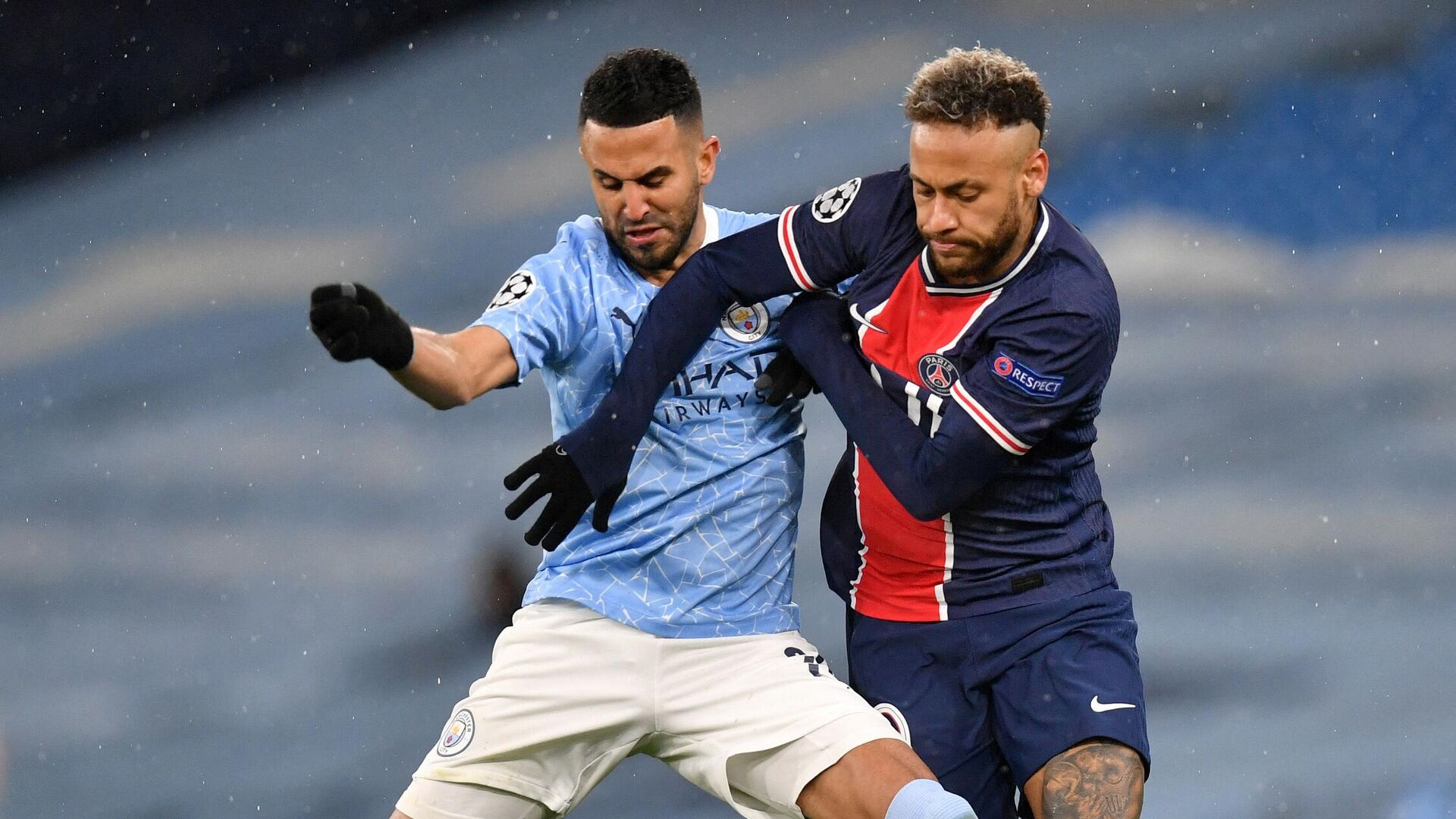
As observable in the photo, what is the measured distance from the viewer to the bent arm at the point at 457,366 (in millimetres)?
2191

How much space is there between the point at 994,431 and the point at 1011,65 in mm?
Result: 549

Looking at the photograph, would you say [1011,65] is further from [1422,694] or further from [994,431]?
[1422,694]

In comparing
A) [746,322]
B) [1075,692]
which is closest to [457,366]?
[746,322]

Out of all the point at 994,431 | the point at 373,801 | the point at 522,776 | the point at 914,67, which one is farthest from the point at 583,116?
the point at 373,801

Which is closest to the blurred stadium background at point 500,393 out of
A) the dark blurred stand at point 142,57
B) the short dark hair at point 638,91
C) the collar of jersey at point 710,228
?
the dark blurred stand at point 142,57

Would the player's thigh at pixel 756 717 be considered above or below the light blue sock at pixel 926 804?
above

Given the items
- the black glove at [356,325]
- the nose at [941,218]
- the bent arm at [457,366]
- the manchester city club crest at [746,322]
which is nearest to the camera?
the black glove at [356,325]

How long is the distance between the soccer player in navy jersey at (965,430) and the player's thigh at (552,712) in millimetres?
228

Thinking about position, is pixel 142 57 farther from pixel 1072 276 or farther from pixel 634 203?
pixel 1072 276

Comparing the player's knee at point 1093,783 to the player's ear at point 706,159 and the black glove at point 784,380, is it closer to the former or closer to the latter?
the black glove at point 784,380

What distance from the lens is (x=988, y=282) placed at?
93.9 inches

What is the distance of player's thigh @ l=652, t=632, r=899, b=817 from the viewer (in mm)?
2430

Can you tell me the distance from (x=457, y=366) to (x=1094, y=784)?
1118mm

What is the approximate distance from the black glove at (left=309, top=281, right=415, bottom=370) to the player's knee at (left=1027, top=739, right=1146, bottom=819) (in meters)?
1.14
